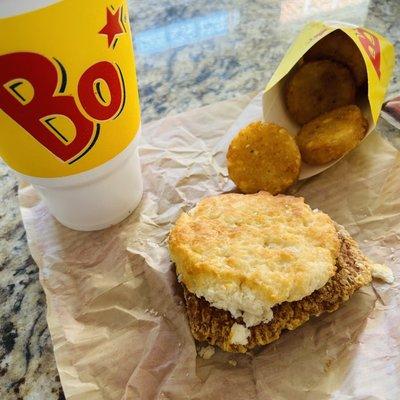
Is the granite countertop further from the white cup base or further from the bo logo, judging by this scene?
the bo logo

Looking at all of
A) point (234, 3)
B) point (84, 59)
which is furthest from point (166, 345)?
point (234, 3)

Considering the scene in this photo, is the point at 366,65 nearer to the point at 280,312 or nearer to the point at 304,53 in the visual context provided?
the point at 304,53

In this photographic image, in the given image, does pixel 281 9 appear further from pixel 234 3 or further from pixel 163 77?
pixel 163 77

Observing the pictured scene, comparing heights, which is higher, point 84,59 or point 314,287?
point 84,59

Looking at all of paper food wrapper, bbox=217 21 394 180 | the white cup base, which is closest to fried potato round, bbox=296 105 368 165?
paper food wrapper, bbox=217 21 394 180

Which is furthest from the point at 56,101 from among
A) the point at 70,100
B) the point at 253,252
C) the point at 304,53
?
the point at 304,53

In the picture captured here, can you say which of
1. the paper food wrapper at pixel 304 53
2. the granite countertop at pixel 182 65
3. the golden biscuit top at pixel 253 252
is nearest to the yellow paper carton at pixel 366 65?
the paper food wrapper at pixel 304 53
